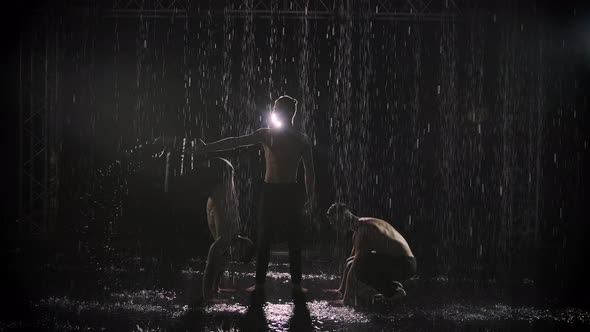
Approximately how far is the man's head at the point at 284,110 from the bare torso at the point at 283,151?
0.29ft

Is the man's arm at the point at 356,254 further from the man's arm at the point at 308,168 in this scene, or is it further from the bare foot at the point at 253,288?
the bare foot at the point at 253,288

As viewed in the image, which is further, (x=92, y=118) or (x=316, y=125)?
(x=316, y=125)

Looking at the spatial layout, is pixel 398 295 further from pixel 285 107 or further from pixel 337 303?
pixel 285 107

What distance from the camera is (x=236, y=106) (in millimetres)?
13156

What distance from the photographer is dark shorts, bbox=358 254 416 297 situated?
5039 millimetres

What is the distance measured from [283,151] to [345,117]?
787 centimetres

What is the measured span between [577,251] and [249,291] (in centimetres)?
779

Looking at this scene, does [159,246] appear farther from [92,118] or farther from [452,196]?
[452,196]

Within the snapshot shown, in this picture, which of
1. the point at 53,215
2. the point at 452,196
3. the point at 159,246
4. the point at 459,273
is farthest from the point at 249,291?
the point at 452,196

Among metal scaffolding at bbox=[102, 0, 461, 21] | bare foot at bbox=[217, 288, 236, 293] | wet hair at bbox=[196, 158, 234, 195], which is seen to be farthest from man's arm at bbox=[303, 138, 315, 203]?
metal scaffolding at bbox=[102, 0, 461, 21]

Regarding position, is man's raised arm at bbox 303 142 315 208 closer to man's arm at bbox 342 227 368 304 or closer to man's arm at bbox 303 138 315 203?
man's arm at bbox 303 138 315 203

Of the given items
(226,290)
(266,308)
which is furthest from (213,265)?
(226,290)

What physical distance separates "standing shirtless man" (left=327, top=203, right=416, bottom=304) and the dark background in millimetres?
4375

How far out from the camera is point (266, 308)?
498 cm
